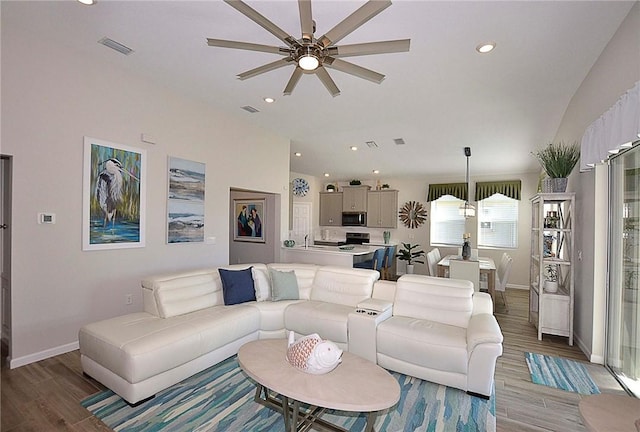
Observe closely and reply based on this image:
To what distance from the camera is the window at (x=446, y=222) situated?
8.20 meters

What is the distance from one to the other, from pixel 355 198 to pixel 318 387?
294 inches

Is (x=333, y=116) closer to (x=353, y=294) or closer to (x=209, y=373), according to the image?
(x=353, y=294)

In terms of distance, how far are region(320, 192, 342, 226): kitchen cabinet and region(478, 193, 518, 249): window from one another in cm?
382

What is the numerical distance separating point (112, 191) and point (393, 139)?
470cm

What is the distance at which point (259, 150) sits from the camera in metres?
5.69

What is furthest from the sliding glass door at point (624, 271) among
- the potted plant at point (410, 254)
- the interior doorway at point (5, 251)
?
the interior doorway at point (5, 251)

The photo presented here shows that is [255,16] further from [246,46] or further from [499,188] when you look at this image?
[499,188]

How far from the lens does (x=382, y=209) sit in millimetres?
8852

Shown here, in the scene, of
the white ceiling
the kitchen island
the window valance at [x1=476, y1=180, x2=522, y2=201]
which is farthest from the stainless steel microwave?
the white ceiling

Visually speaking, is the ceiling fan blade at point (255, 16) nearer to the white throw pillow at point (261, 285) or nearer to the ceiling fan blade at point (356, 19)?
the ceiling fan blade at point (356, 19)

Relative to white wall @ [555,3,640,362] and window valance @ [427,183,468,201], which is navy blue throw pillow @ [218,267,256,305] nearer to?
white wall @ [555,3,640,362]

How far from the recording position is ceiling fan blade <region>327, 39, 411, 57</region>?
214 centimetres

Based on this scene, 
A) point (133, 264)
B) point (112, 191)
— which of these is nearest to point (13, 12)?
point (112, 191)

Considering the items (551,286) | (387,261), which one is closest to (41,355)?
(551,286)
